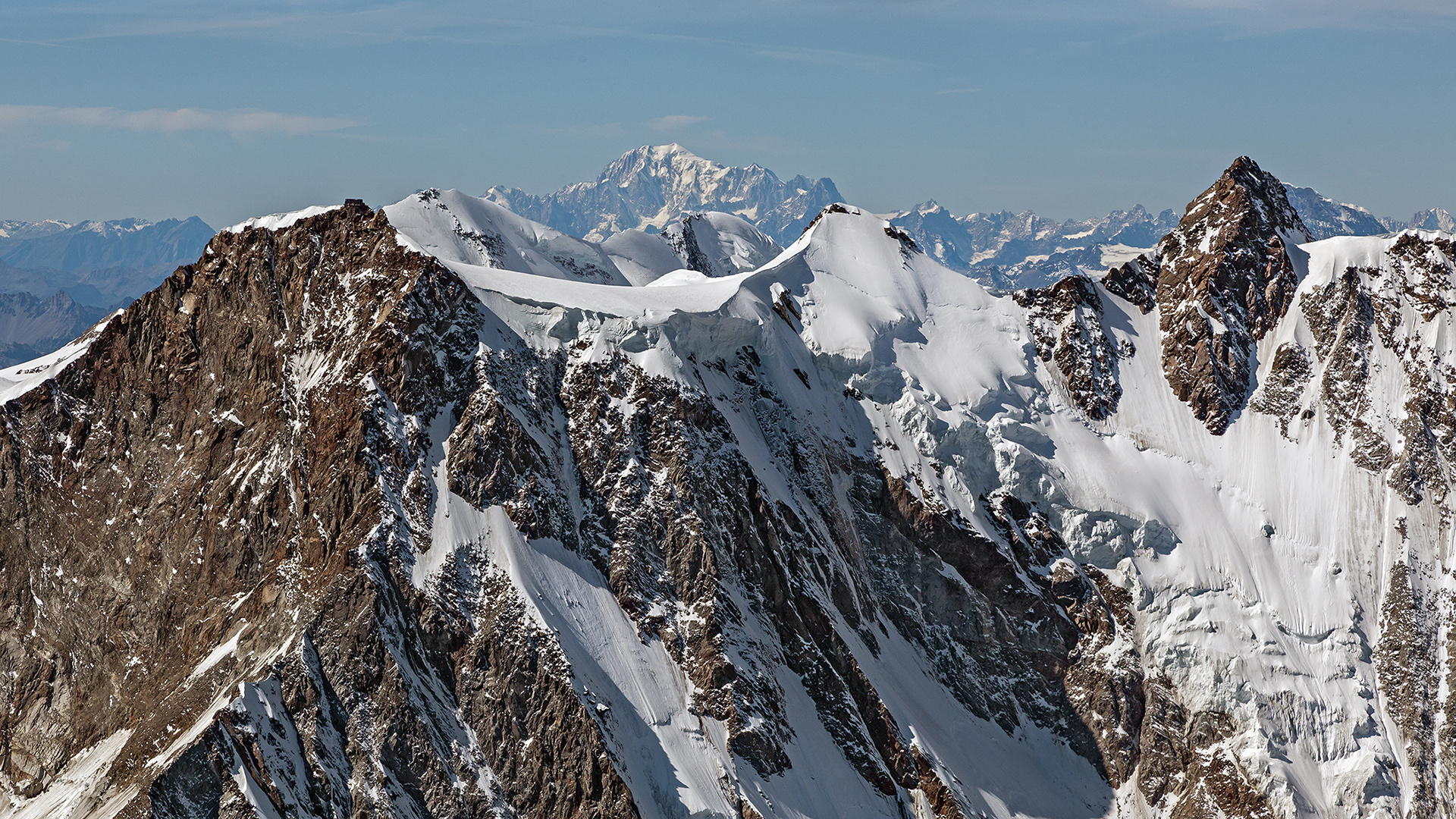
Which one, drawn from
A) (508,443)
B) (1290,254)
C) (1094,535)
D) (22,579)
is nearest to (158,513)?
(22,579)

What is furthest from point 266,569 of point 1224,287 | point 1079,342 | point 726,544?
point 1224,287

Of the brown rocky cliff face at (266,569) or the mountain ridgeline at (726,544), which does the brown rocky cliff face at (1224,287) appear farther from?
the brown rocky cliff face at (266,569)

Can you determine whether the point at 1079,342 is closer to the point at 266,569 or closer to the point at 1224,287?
the point at 1224,287

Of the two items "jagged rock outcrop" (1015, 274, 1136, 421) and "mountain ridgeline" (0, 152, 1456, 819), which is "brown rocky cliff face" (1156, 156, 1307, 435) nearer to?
"mountain ridgeline" (0, 152, 1456, 819)

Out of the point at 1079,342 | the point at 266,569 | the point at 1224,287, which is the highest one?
the point at 1224,287

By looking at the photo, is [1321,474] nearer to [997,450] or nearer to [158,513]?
[997,450]

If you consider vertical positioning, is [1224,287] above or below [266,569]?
above
